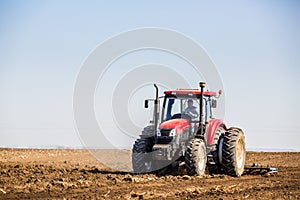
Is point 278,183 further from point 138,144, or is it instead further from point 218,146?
point 138,144

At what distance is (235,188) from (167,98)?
4.12 meters

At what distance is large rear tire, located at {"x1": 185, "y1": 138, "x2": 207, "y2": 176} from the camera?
1305 cm

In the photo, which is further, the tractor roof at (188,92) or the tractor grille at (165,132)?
the tractor roof at (188,92)

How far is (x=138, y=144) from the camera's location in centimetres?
1398

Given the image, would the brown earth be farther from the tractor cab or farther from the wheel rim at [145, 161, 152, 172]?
the tractor cab

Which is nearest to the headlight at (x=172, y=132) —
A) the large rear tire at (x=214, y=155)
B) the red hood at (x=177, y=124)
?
the red hood at (x=177, y=124)

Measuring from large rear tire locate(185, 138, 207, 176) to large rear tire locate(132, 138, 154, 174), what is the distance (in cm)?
125

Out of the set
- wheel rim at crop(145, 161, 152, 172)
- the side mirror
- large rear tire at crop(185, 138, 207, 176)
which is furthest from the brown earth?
the side mirror

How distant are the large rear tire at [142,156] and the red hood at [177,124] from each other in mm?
708

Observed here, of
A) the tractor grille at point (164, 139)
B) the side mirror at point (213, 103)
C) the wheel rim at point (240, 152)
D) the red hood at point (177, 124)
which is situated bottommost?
the wheel rim at point (240, 152)

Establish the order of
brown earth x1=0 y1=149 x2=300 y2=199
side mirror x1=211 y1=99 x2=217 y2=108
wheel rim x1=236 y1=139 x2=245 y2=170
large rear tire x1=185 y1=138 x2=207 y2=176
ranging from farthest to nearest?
wheel rim x1=236 y1=139 x2=245 y2=170
side mirror x1=211 y1=99 x2=217 y2=108
large rear tire x1=185 y1=138 x2=207 y2=176
brown earth x1=0 y1=149 x2=300 y2=199

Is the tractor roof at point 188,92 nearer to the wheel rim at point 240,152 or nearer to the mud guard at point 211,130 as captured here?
the mud guard at point 211,130

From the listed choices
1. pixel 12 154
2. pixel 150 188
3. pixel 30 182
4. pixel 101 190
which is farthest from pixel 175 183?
pixel 12 154

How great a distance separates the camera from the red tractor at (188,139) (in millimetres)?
13406
